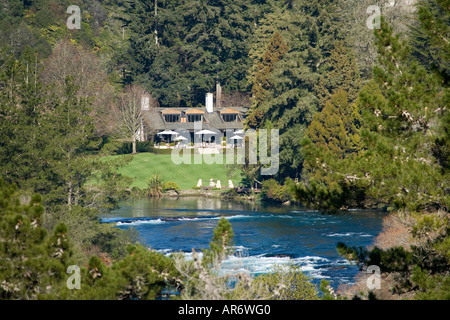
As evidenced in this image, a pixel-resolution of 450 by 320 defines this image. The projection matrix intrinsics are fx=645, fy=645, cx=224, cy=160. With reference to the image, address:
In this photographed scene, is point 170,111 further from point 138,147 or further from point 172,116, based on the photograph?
point 138,147

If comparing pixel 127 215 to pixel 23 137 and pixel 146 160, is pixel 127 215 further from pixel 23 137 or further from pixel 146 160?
pixel 146 160

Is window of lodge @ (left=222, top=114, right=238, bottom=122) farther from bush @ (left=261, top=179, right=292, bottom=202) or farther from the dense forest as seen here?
bush @ (left=261, top=179, right=292, bottom=202)

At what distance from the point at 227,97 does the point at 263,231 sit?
4249 centimetres

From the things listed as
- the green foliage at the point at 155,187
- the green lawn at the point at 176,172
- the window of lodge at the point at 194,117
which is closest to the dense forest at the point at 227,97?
the green lawn at the point at 176,172

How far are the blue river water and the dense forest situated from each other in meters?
3.04

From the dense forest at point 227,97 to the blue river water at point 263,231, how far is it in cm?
304

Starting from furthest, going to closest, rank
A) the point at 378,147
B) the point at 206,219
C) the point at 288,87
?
the point at 288,87 < the point at 206,219 < the point at 378,147

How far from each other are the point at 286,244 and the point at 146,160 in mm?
30264

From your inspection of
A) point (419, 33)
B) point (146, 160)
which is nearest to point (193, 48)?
point (146, 160)

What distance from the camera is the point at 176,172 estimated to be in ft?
194

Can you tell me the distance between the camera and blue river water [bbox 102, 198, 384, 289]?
2942 cm

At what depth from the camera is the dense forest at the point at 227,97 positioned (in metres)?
12.9

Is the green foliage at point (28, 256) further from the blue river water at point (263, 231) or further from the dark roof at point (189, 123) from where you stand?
the dark roof at point (189, 123)

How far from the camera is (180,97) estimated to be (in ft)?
254
